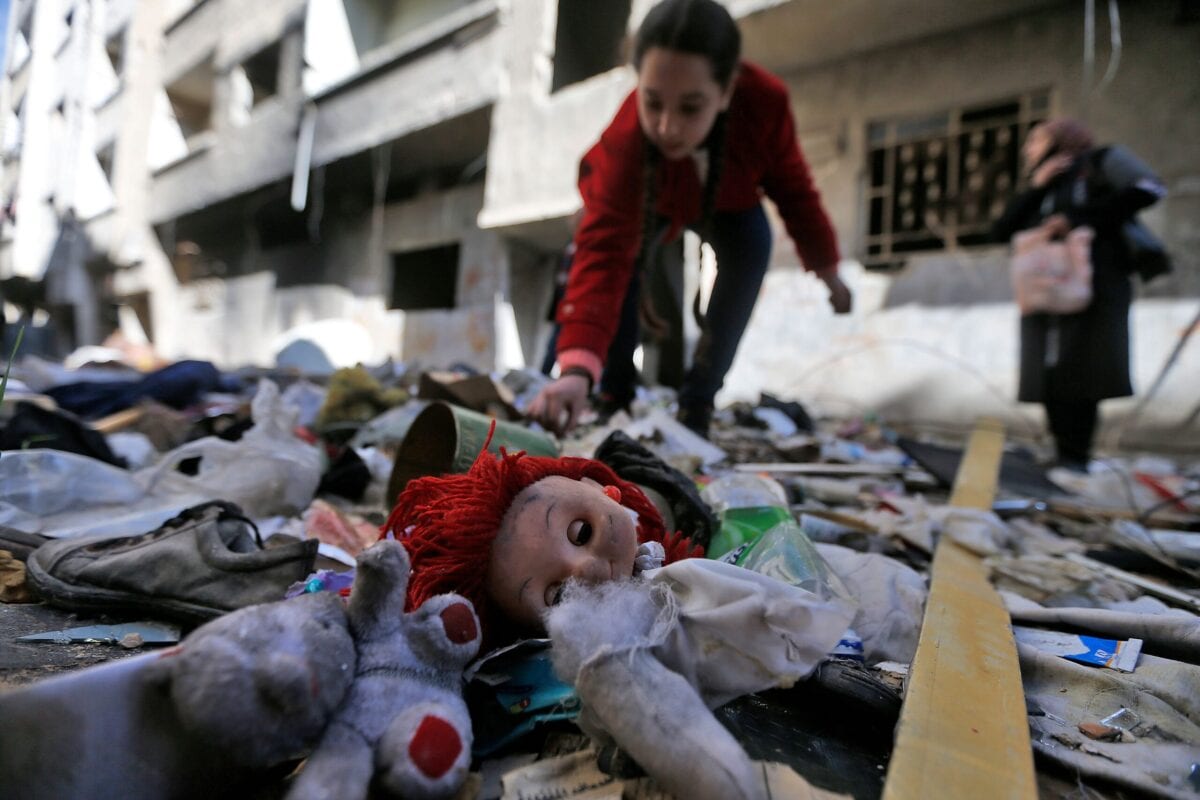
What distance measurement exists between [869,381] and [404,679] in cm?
448

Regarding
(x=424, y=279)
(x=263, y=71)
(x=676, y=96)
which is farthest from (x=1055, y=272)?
(x=263, y=71)

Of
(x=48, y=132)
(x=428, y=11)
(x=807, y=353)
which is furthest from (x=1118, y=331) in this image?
(x=428, y=11)

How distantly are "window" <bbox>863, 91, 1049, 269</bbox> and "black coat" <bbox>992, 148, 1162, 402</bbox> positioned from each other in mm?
1369

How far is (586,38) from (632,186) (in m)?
5.31

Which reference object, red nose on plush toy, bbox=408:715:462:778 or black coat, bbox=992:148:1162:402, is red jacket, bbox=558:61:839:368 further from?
black coat, bbox=992:148:1162:402

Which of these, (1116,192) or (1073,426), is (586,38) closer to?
(1116,192)

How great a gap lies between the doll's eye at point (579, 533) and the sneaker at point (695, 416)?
53.3 inches

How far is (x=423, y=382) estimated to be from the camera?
2.03m

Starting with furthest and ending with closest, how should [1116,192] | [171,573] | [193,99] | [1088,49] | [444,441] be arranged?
[193,99] → [1088,49] → [1116,192] → [444,441] → [171,573]

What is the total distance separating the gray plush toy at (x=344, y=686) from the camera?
0.38m

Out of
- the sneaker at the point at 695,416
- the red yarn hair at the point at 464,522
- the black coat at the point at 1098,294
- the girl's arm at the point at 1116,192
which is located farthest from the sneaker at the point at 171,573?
the girl's arm at the point at 1116,192

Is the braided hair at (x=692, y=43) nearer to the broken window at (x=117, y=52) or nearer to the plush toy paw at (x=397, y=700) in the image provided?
the plush toy paw at (x=397, y=700)

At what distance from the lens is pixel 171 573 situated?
0.79m

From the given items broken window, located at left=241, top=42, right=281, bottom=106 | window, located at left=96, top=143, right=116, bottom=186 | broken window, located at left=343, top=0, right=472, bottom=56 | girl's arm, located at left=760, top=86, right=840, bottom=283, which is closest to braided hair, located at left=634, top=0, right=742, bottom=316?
girl's arm, located at left=760, top=86, right=840, bottom=283
